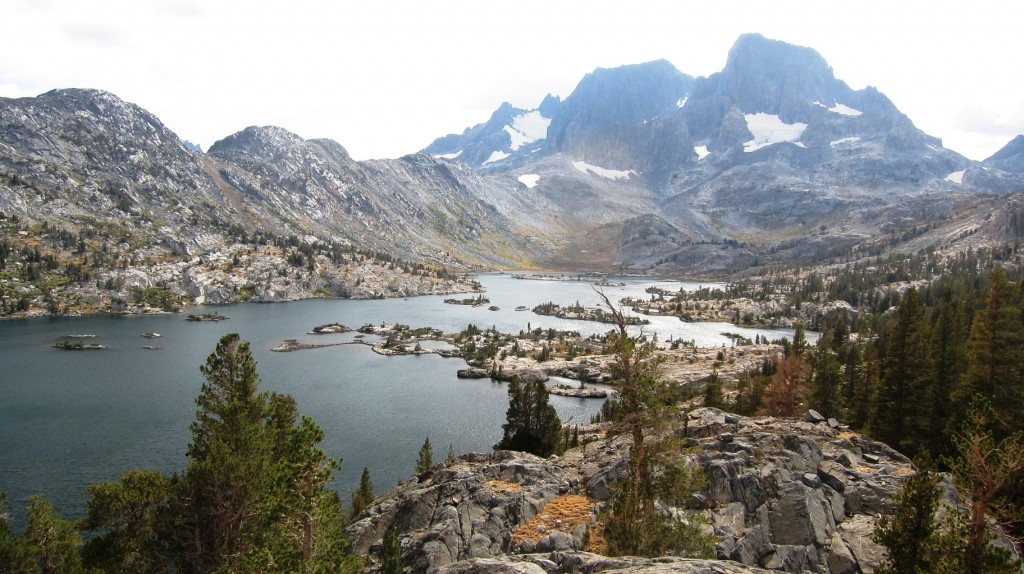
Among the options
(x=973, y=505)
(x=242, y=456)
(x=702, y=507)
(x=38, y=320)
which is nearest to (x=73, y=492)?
(x=242, y=456)

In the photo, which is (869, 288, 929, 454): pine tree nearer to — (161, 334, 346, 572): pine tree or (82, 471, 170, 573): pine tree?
(161, 334, 346, 572): pine tree

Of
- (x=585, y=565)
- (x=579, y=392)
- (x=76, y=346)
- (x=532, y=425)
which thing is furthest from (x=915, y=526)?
(x=76, y=346)

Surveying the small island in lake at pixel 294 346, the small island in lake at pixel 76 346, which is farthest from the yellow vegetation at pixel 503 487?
the small island in lake at pixel 76 346

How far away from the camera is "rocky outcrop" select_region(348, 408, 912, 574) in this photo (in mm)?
23297

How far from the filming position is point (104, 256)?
604 feet

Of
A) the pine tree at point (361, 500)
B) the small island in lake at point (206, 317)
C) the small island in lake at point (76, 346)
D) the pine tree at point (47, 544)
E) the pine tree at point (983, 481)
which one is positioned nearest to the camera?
the pine tree at point (983, 481)

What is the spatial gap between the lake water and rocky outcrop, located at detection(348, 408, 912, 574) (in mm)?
24859

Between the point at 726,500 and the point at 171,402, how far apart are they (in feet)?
269

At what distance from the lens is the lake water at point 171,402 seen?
5759cm

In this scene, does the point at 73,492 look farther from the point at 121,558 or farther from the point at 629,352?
the point at 629,352

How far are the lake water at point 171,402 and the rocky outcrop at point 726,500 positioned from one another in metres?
24.9

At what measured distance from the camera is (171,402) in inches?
3130

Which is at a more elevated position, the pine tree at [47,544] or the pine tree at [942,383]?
the pine tree at [942,383]

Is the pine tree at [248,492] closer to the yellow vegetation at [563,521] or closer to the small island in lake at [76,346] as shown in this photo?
the yellow vegetation at [563,521]
